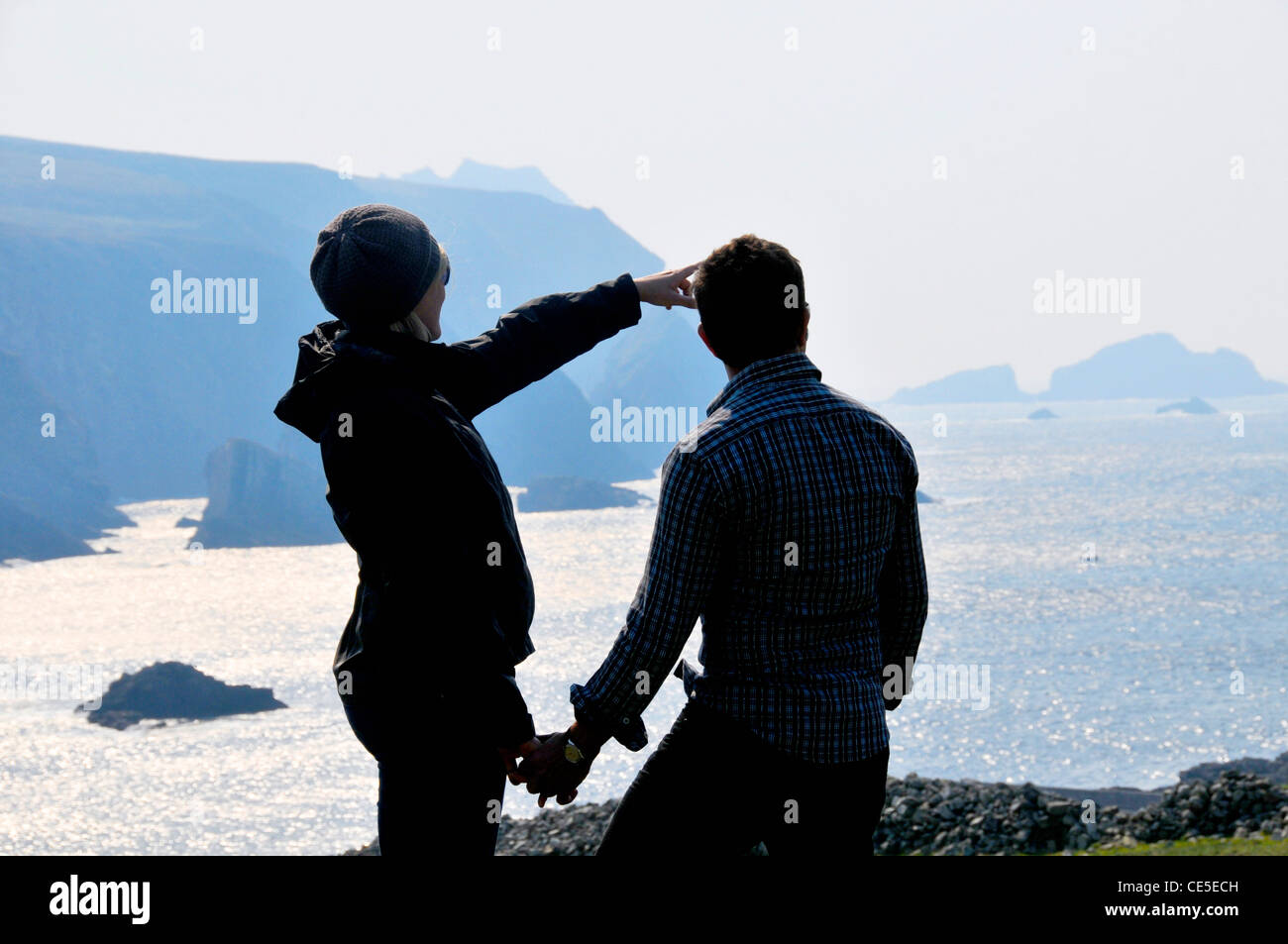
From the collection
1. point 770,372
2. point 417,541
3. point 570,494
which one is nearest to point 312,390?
point 417,541

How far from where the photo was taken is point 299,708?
76.4m

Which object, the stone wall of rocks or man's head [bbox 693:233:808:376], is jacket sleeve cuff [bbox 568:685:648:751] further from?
the stone wall of rocks

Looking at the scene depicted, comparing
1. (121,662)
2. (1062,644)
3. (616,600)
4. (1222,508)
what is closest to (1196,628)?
(1062,644)

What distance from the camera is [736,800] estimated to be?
2.90m

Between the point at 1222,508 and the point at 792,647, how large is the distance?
160 meters

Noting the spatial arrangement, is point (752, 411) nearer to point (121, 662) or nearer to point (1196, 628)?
point (1196, 628)

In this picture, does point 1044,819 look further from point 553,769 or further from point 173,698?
point 173,698

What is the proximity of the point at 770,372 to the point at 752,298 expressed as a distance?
207 mm

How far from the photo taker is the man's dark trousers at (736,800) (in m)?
2.85

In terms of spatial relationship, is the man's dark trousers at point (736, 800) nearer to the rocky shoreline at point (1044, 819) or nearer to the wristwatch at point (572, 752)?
the wristwatch at point (572, 752)

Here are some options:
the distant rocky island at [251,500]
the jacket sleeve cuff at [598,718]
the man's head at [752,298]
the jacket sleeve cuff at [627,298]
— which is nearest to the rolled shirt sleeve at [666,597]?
the jacket sleeve cuff at [598,718]

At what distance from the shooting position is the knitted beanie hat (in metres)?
3.09

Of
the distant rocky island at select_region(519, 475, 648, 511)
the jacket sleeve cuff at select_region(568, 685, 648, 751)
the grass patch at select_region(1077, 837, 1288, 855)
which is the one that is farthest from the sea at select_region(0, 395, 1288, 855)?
the distant rocky island at select_region(519, 475, 648, 511)
